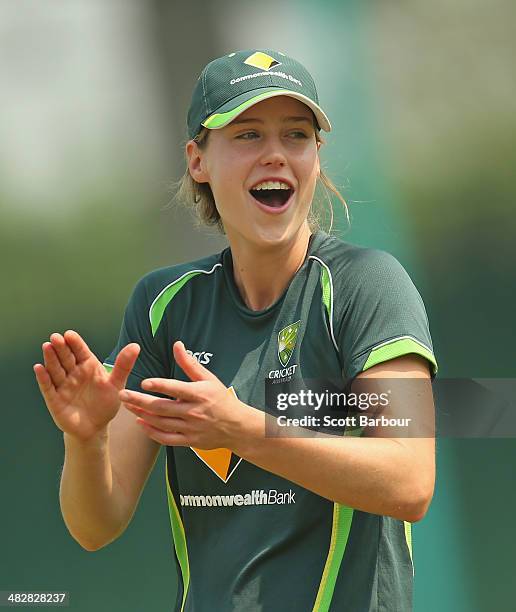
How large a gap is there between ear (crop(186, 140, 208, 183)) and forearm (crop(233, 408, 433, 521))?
2.37 feet

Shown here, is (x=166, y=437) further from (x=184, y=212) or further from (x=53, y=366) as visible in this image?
(x=184, y=212)

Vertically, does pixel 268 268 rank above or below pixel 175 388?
above

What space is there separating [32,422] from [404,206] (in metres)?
1.21

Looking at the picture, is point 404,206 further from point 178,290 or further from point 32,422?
point 32,422

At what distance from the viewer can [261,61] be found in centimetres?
190

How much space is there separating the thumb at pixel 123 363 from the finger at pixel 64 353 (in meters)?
0.07

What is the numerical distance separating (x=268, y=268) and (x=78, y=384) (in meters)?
0.46

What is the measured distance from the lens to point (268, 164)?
1.86 m

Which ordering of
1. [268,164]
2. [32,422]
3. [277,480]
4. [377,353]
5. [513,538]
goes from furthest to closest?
[32,422]
[513,538]
[268,164]
[277,480]
[377,353]

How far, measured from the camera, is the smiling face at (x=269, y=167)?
6.07 feet

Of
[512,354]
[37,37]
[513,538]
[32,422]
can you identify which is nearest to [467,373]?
[512,354]

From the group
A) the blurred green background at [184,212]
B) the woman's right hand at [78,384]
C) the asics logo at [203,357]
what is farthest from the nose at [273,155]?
the blurred green background at [184,212]

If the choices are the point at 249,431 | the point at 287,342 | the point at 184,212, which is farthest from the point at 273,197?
the point at 184,212

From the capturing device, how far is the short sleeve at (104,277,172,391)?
76.1 inches
